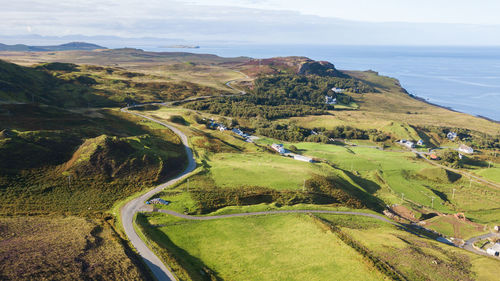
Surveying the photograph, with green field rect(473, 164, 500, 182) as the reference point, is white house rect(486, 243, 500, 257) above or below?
below

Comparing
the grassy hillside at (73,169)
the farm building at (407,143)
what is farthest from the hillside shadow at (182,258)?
the farm building at (407,143)

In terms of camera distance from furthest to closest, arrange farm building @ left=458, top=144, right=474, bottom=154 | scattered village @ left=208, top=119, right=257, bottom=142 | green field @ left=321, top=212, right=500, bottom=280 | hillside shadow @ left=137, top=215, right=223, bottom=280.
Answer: scattered village @ left=208, top=119, right=257, bottom=142 < farm building @ left=458, top=144, right=474, bottom=154 < green field @ left=321, top=212, right=500, bottom=280 < hillside shadow @ left=137, top=215, right=223, bottom=280

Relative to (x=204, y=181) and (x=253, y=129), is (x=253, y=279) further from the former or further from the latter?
(x=253, y=129)

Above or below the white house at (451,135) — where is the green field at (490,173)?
below

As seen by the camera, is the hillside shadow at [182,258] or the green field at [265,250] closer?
the hillside shadow at [182,258]

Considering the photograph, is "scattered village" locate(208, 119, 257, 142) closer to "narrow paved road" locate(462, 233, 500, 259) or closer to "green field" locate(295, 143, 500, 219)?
"green field" locate(295, 143, 500, 219)

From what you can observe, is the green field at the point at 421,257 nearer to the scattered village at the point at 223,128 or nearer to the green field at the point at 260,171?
the green field at the point at 260,171

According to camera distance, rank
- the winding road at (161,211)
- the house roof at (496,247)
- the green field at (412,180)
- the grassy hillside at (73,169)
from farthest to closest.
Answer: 1. the green field at (412,180)
2. the house roof at (496,247)
3. the grassy hillside at (73,169)
4. the winding road at (161,211)

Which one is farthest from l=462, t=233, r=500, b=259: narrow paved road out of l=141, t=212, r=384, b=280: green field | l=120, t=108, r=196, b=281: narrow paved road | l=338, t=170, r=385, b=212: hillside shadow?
l=120, t=108, r=196, b=281: narrow paved road

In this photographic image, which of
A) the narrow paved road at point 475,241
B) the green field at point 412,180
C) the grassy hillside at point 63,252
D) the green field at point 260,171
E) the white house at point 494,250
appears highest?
the green field at point 260,171
